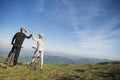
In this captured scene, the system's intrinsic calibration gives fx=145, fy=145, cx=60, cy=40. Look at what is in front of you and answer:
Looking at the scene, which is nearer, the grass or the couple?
the grass

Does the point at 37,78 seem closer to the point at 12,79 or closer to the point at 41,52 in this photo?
the point at 12,79

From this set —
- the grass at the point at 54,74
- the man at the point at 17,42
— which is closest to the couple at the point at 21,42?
the man at the point at 17,42

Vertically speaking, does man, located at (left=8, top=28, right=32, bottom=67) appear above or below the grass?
above

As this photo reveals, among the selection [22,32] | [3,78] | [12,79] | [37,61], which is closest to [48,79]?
[12,79]

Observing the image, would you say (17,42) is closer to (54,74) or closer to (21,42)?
(21,42)

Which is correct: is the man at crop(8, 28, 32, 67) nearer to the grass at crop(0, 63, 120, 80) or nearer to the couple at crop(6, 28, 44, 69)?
the couple at crop(6, 28, 44, 69)

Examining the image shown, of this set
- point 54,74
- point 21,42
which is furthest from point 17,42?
point 54,74

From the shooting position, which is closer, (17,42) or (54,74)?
(54,74)

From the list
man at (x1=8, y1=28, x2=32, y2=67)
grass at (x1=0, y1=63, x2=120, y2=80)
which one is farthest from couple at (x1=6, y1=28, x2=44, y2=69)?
grass at (x1=0, y1=63, x2=120, y2=80)

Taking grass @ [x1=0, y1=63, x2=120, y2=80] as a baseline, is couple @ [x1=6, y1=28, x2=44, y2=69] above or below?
above

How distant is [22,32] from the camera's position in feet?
53.5

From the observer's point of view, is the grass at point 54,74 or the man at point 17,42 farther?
the man at point 17,42

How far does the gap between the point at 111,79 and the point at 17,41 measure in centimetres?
1016

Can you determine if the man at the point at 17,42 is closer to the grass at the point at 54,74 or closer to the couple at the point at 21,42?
the couple at the point at 21,42
